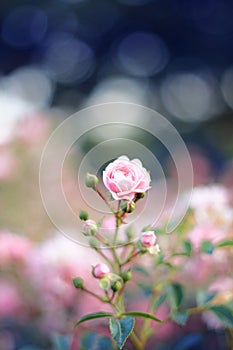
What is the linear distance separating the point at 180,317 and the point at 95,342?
13 centimetres

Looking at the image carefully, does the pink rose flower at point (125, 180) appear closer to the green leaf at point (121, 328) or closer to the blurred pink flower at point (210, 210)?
the green leaf at point (121, 328)

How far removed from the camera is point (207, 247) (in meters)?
1.01

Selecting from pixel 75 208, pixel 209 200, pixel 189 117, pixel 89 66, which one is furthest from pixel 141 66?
pixel 209 200

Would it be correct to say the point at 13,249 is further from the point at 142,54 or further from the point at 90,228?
the point at 142,54

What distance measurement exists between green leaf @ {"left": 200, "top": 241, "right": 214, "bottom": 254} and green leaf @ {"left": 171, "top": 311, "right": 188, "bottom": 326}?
8 cm

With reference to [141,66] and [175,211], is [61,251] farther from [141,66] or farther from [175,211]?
[141,66]

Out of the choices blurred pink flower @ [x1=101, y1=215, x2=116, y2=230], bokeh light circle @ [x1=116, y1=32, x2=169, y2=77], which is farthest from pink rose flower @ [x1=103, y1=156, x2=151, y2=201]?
bokeh light circle @ [x1=116, y1=32, x2=169, y2=77]

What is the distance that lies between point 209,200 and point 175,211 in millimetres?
57

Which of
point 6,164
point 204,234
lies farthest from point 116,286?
point 6,164

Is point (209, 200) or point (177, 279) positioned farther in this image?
point (177, 279)

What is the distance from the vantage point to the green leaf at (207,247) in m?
1.01

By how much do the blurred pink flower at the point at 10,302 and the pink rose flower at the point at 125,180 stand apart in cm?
53

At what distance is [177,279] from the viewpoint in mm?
1302

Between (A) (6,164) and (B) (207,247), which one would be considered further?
(A) (6,164)
